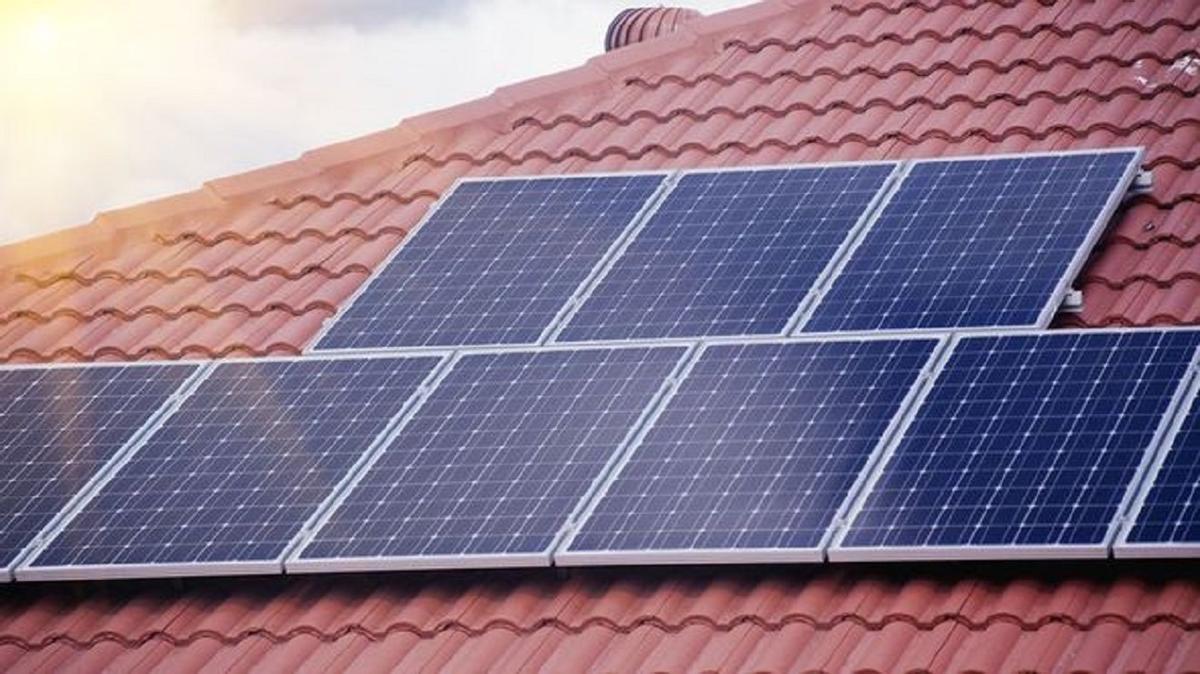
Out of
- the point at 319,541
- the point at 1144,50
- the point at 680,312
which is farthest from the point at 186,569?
the point at 1144,50

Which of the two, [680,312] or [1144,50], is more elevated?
[1144,50]

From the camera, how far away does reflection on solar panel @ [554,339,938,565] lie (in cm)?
1355

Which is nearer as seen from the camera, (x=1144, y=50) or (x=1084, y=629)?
(x=1084, y=629)

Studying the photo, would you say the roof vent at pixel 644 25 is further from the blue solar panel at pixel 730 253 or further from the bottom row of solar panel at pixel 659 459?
the bottom row of solar panel at pixel 659 459

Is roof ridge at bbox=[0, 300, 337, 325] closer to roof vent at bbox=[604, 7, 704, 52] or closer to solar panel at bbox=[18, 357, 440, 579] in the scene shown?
solar panel at bbox=[18, 357, 440, 579]

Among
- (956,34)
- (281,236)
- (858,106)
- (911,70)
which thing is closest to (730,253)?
(858,106)

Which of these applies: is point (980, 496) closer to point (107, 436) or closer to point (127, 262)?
point (107, 436)

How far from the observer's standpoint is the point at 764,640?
521 inches

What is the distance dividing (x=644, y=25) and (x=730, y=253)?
6.70 meters

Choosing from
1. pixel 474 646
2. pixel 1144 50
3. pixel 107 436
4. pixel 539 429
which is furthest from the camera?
pixel 1144 50

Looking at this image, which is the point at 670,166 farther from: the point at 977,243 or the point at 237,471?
the point at 237,471

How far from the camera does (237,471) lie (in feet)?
49.0

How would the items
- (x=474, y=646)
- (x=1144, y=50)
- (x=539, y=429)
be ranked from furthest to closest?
1. (x=1144, y=50)
2. (x=539, y=429)
3. (x=474, y=646)

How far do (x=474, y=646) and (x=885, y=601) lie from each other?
2.12 metres
